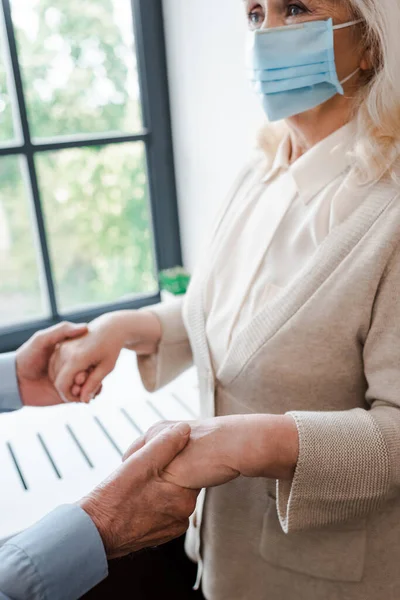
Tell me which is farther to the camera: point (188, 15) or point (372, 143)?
point (188, 15)

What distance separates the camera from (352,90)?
34.0 inches

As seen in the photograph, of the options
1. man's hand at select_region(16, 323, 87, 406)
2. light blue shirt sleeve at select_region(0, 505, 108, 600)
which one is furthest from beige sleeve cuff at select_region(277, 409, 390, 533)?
man's hand at select_region(16, 323, 87, 406)

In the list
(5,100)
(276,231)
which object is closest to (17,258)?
(5,100)

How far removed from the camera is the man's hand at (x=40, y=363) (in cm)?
110

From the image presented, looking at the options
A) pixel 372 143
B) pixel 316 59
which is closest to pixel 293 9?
pixel 316 59

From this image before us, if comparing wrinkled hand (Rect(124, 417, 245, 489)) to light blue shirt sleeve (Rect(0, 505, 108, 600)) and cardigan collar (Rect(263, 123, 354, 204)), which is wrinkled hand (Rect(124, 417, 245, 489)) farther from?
cardigan collar (Rect(263, 123, 354, 204))

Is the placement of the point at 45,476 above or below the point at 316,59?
below

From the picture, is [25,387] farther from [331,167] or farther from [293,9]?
[293,9]

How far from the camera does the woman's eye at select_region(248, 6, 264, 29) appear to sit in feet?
2.97

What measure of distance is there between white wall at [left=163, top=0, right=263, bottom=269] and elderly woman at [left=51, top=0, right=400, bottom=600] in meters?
0.52

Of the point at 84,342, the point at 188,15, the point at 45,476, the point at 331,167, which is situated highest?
the point at 188,15

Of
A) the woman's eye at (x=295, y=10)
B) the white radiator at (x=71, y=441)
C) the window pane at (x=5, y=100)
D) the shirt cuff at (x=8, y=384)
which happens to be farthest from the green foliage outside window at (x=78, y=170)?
the woman's eye at (x=295, y=10)

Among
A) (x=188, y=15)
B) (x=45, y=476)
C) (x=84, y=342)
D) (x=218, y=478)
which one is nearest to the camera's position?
(x=218, y=478)

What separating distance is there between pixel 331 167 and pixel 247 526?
0.61 meters
